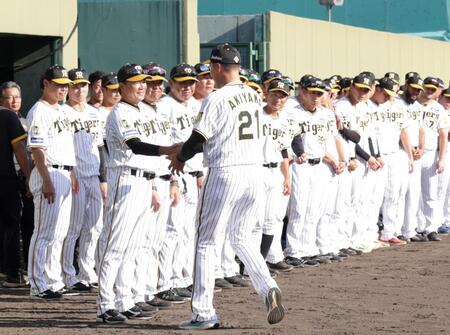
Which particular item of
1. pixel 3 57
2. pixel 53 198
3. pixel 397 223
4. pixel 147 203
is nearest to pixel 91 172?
pixel 53 198

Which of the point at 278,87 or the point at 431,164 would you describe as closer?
the point at 278,87

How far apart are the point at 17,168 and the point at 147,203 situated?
3176 millimetres

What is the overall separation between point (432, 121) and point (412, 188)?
101 centimetres

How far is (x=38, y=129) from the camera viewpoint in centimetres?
1022

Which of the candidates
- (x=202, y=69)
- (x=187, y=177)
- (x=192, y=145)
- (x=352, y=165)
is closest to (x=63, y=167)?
(x=187, y=177)

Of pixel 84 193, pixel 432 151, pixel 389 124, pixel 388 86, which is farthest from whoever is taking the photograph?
pixel 432 151

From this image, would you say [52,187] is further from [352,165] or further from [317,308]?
[352,165]

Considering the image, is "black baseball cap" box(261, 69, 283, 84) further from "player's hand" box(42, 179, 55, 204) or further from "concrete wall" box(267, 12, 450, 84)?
"concrete wall" box(267, 12, 450, 84)

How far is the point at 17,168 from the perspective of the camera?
12117 mm

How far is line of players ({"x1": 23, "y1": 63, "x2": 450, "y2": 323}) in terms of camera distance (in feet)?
31.1

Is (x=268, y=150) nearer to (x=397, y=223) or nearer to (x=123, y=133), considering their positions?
(x=123, y=133)

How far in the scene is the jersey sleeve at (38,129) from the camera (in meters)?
10.2

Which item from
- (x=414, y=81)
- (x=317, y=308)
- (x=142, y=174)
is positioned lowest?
(x=317, y=308)

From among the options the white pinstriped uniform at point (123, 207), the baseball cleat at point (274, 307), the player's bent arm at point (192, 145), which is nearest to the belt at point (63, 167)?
the white pinstriped uniform at point (123, 207)
